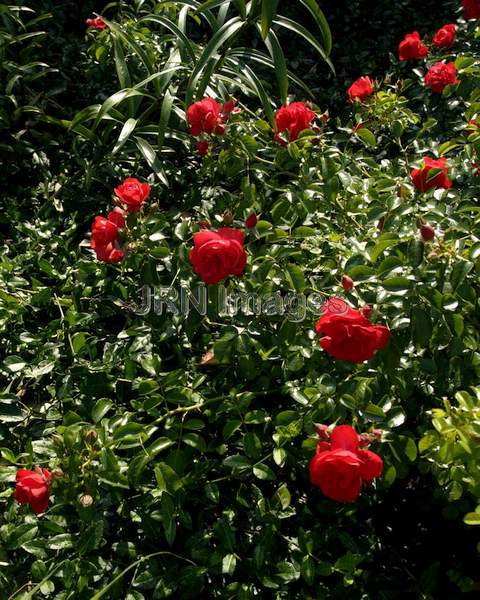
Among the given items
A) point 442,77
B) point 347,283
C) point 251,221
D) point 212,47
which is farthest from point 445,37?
point 347,283

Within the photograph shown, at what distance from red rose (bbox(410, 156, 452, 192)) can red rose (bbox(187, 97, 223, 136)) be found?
0.51 meters

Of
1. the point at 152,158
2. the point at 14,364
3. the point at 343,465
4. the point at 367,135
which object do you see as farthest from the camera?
the point at 152,158

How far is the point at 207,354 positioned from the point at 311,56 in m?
2.24

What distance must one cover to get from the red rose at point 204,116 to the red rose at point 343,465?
887 mm

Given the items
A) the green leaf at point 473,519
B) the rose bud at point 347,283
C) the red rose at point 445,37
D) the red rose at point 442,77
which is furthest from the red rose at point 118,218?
the red rose at point 445,37

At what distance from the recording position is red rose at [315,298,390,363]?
1.07m

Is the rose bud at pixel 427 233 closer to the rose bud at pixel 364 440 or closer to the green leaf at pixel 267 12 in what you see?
the rose bud at pixel 364 440

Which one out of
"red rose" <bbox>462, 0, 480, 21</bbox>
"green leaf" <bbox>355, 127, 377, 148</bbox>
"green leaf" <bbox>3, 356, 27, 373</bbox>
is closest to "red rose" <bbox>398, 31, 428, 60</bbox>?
"red rose" <bbox>462, 0, 480, 21</bbox>

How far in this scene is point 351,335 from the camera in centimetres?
108

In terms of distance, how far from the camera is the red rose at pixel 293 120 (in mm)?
1639

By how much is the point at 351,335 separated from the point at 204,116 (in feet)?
2.62

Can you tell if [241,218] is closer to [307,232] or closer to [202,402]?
[307,232]

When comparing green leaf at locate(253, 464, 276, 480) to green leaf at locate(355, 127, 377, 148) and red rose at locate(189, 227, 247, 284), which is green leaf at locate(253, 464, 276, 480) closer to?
red rose at locate(189, 227, 247, 284)

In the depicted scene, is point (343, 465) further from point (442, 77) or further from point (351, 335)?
point (442, 77)
